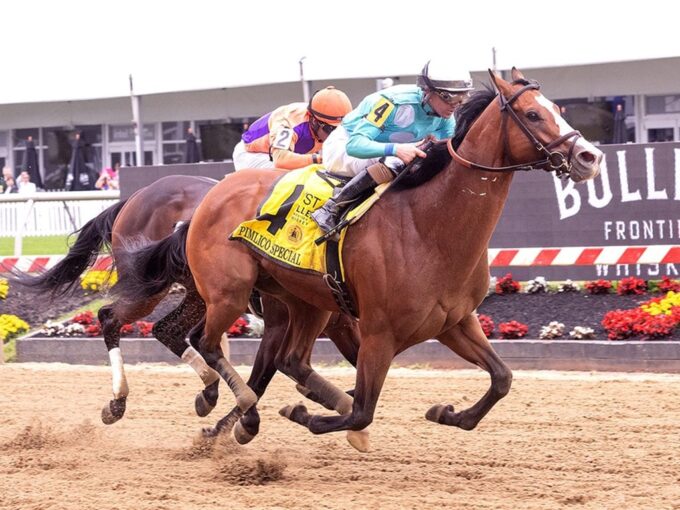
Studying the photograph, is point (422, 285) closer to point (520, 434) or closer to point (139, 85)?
point (520, 434)

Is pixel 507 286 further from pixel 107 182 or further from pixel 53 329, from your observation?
pixel 107 182

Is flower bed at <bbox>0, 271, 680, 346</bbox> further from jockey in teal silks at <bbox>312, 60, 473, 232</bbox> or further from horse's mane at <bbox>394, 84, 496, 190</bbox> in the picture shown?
horse's mane at <bbox>394, 84, 496, 190</bbox>

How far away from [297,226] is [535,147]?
1.44 m

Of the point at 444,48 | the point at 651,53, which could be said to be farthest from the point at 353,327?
the point at 651,53

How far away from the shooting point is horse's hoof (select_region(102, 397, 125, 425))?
6836 mm

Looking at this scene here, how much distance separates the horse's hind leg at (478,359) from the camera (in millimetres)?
5566

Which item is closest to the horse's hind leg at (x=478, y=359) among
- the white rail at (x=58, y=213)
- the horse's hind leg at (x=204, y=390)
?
the horse's hind leg at (x=204, y=390)

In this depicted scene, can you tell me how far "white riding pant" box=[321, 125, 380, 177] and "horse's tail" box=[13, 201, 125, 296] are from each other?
2.65 m

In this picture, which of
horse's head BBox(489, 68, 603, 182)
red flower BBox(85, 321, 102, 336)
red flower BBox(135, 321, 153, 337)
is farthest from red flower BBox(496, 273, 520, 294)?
horse's head BBox(489, 68, 603, 182)

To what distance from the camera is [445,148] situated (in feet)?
17.8

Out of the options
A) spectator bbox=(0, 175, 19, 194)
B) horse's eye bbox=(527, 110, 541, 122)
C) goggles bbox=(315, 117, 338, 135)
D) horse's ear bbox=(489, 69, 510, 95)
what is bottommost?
spectator bbox=(0, 175, 19, 194)

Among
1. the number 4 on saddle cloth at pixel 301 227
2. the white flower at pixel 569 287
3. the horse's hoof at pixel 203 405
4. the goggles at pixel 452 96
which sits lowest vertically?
the horse's hoof at pixel 203 405

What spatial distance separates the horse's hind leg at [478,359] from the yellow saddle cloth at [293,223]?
29.3 inches

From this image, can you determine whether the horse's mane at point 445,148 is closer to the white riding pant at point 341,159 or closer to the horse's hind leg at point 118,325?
the white riding pant at point 341,159
